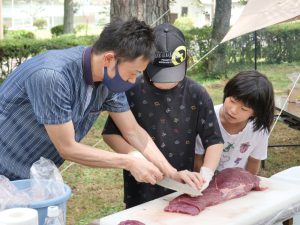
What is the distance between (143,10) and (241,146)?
270 cm

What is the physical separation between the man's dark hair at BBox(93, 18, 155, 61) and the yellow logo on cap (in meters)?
0.28

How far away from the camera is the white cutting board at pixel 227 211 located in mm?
1944

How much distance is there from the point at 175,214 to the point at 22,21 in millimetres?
30556

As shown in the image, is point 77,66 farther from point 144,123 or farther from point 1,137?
point 144,123

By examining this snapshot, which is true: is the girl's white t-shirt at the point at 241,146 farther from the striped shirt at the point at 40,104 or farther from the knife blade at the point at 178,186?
the striped shirt at the point at 40,104

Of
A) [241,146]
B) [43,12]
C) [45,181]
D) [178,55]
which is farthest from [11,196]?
[43,12]

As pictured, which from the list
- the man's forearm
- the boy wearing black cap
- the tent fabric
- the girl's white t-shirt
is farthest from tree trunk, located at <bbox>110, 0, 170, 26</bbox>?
the man's forearm

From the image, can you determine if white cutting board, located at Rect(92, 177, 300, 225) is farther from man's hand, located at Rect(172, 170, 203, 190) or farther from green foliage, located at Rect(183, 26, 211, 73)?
green foliage, located at Rect(183, 26, 211, 73)

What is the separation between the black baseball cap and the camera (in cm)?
212

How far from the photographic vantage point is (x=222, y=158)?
2.58 metres

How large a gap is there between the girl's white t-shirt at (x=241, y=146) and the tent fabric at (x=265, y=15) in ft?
4.60

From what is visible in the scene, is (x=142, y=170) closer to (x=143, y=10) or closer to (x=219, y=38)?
(x=143, y=10)

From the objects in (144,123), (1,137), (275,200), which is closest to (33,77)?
(1,137)

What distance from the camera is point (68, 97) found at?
183 centimetres
